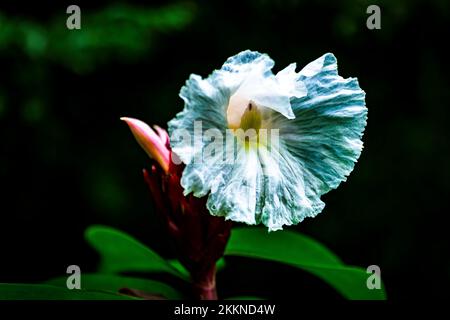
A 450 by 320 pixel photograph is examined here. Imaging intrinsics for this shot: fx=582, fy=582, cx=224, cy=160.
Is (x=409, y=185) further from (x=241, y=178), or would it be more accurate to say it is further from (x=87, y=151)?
(x=241, y=178)

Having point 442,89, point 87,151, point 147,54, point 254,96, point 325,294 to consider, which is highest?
point 147,54

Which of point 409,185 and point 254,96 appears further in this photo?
point 409,185

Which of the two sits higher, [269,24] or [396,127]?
[269,24]

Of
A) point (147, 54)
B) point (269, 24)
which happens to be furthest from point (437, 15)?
point (147, 54)

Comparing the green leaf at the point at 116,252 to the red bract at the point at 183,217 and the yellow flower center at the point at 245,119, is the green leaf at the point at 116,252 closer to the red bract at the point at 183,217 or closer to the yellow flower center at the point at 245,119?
the red bract at the point at 183,217

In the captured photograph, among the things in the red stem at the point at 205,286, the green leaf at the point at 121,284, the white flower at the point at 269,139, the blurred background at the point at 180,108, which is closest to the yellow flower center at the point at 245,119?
the white flower at the point at 269,139

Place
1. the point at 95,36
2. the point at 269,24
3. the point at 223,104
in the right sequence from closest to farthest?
the point at 223,104, the point at 95,36, the point at 269,24

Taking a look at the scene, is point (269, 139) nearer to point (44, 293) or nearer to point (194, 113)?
point (194, 113)
